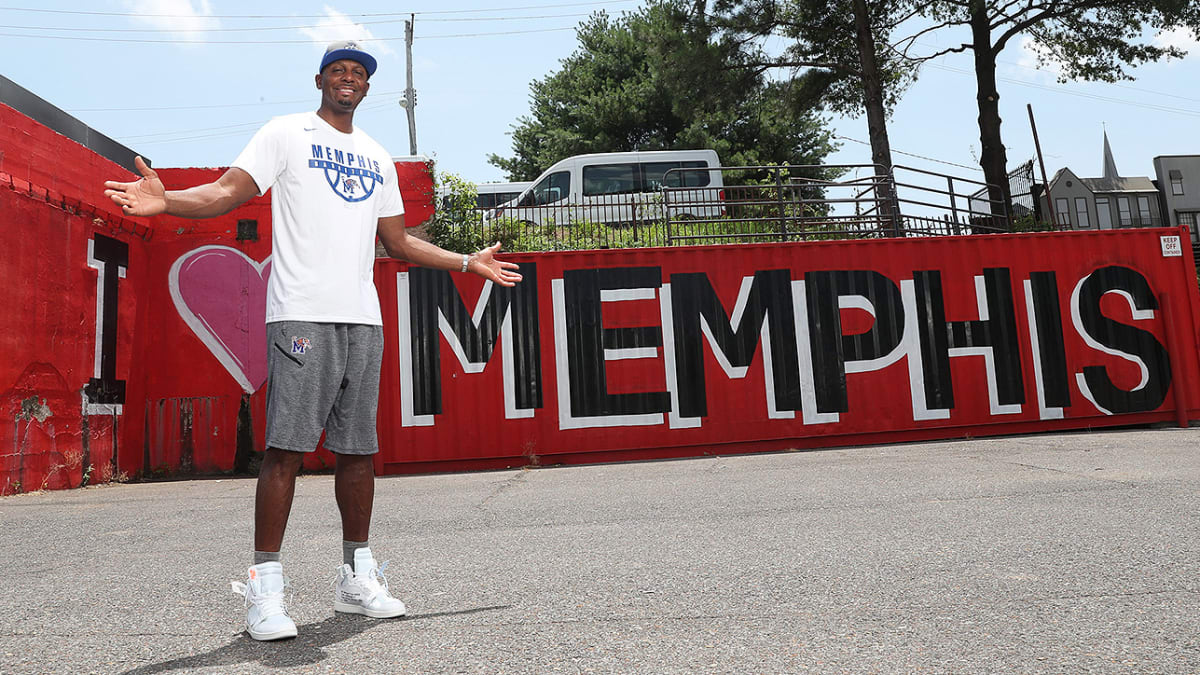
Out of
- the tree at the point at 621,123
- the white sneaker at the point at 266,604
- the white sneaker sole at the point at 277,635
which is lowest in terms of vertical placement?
the white sneaker sole at the point at 277,635

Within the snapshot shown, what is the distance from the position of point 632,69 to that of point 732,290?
2272 cm

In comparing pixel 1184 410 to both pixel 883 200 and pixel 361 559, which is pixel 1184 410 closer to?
pixel 883 200

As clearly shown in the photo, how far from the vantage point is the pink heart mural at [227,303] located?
412 inches

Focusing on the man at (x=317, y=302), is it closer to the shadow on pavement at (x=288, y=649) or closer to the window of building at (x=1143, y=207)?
the shadow on pavement at (x=288, y=649)

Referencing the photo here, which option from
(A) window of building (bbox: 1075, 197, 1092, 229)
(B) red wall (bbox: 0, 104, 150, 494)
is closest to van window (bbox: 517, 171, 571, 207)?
(B) red wall (bbox: 0, 104, 150, 494)

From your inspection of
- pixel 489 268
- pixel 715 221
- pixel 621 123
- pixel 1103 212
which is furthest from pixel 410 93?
pixel 1103 212

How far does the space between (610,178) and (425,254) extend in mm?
14705

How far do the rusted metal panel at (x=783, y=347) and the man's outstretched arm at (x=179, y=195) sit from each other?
706 cm

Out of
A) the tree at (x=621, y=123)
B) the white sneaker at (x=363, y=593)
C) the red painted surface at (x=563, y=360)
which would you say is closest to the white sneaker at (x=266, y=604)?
the white sneaker at (x=363, y=593)

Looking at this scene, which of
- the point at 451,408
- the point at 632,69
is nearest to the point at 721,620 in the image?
the point at 451,408

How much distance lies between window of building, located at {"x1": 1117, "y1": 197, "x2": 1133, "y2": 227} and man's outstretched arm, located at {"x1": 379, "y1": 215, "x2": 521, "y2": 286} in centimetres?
4082

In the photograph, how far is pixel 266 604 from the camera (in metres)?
2.68

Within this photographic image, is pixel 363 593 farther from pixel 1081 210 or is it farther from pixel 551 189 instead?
pixel 1081 210

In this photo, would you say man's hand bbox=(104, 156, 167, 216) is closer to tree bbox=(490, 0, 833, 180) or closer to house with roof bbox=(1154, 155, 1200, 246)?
tree bbox=(490, 0, 833, 180)
